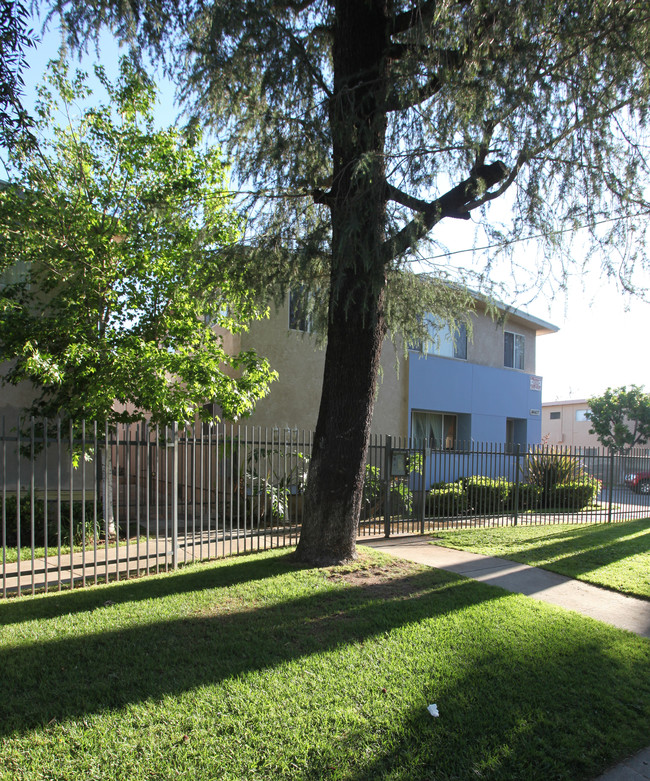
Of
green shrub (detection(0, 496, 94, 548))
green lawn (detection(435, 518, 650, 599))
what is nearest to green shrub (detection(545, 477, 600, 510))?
green lawn (detection(435, 518, 650, 599))

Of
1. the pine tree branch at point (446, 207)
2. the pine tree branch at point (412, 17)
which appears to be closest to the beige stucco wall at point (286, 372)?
the pine tree branch at point (446, 207)

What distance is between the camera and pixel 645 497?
60.3ft

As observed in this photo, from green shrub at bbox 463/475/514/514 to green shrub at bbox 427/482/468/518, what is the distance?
0.28 meters

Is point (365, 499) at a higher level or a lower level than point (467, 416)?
lower

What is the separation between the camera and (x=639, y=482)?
61.5 feet

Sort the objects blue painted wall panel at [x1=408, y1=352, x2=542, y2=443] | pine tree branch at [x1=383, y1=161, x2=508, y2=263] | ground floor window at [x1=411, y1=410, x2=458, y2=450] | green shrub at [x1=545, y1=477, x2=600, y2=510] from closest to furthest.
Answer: pine tree branch at [x1=383, y1=161, x2=508, y2=263] → green shrub at [x1=545, y1=477, x2=600, y2=510] → blue painted wall panel at [x1=408, y1=352, x2=542, y2=443] → ground floor window at [x1=411, y1=410, x2=458, y2=450]

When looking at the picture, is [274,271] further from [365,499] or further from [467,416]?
[467,416]

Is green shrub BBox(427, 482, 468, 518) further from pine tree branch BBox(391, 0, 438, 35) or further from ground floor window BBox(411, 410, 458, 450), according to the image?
pine tree branch BBox(391, 0, 438, 35)

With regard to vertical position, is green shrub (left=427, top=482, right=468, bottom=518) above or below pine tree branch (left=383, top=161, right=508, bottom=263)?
below

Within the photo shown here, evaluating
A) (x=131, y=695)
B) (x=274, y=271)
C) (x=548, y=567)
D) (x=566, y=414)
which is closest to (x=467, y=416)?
(x=548, y=567)

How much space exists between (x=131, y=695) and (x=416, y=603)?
3.29 meters

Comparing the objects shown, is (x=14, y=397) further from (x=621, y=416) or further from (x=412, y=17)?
(x=621, y=416)

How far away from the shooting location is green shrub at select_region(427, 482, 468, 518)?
13.0 m

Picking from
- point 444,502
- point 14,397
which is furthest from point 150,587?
point 444,502
